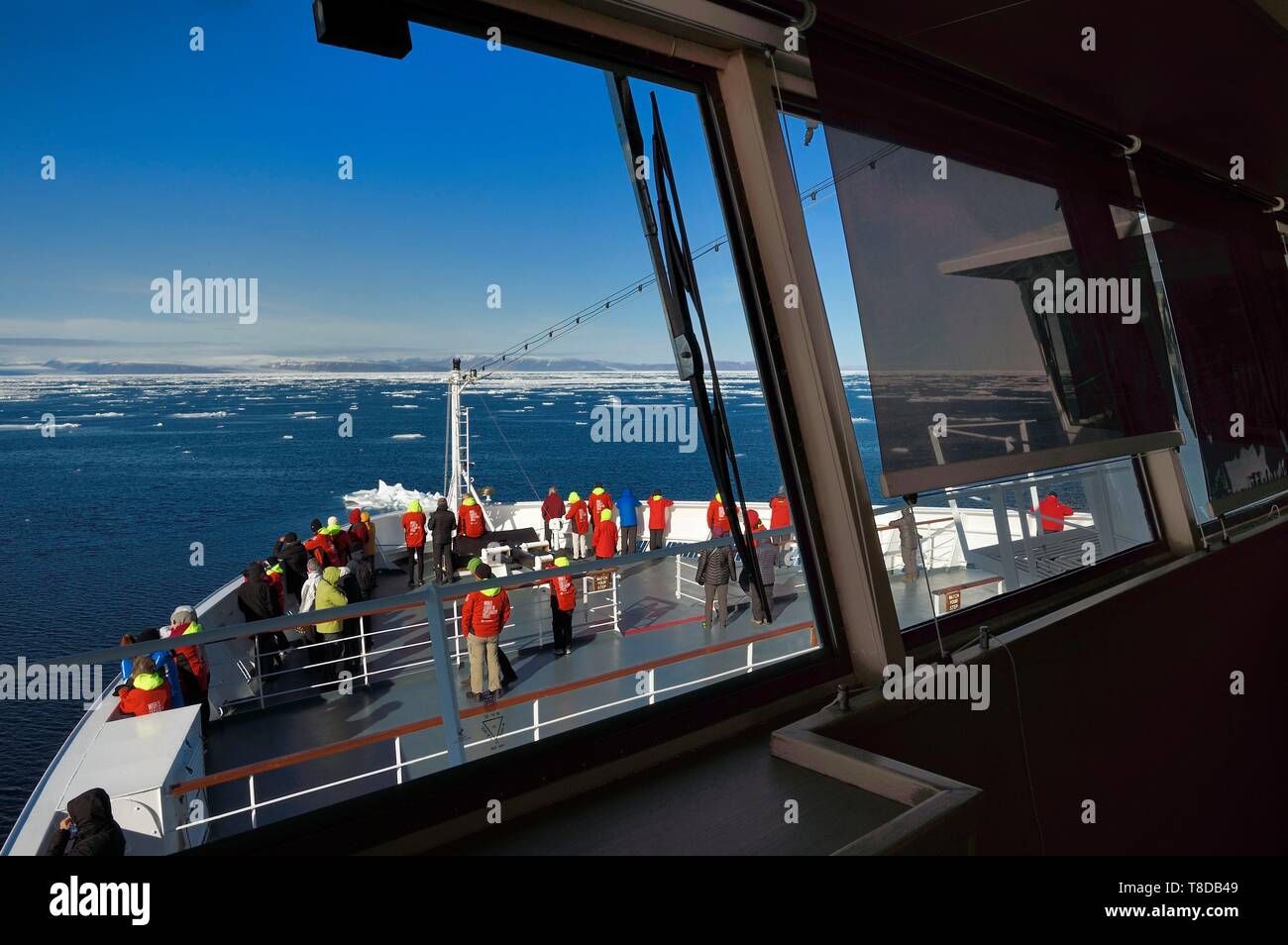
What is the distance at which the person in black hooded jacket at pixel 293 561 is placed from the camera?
7137mm

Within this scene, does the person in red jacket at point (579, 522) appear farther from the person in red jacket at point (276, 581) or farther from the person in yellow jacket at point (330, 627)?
the person in red jacket at point (276, 581)

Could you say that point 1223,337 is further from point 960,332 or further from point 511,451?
point 511,451

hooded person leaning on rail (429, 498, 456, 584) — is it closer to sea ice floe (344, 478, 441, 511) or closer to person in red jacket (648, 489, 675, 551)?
person in red jacket (648, 489, 675, 551)

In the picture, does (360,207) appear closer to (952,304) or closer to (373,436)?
(373,436)

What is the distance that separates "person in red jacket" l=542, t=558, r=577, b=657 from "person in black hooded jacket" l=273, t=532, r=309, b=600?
10.8 feet

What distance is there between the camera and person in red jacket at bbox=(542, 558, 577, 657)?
17.4 feet

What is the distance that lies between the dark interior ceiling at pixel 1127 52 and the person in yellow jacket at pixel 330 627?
427 centimetres

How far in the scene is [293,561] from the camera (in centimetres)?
730

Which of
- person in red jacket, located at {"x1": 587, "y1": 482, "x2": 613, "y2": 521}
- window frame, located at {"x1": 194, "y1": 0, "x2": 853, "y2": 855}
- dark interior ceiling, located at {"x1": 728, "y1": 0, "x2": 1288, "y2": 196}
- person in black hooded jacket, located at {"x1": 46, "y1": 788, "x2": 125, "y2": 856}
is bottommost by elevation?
person in black hooded jacket, located at {"x1": 46, "y1": 788, "x2": 125, "y2": 856}
